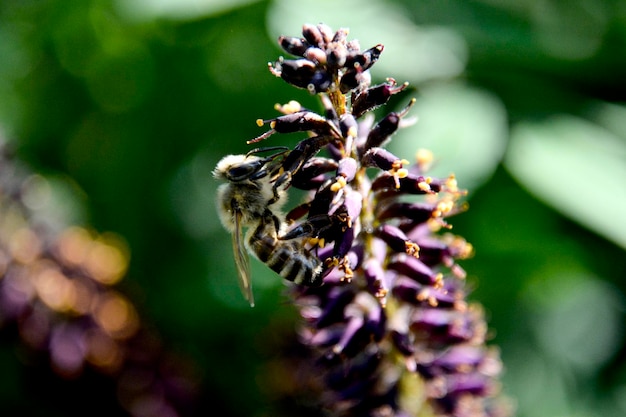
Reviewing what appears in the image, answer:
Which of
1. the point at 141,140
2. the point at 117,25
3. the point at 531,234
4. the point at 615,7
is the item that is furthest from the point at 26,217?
the point at 615,7

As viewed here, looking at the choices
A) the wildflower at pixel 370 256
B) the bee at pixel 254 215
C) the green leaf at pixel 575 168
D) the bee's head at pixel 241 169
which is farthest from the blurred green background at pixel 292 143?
the bee's head at pixel 241 169

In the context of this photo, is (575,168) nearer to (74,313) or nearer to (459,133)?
(459,133)

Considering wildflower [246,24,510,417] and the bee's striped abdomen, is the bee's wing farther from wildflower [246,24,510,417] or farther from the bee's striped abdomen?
wildflower [246,24,510,417]

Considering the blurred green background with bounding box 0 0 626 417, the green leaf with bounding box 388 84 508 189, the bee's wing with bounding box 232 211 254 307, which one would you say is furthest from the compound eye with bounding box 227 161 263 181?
the blurred green background with bounding box 0 0 626 417

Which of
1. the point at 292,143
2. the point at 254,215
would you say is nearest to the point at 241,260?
the point at 254,215

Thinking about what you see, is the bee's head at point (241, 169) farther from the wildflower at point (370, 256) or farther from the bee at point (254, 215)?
the wildflower at point (370, 256)

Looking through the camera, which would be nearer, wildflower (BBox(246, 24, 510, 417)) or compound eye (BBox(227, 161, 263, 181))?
wildflower (BBox(246, 24, 510, 417))
